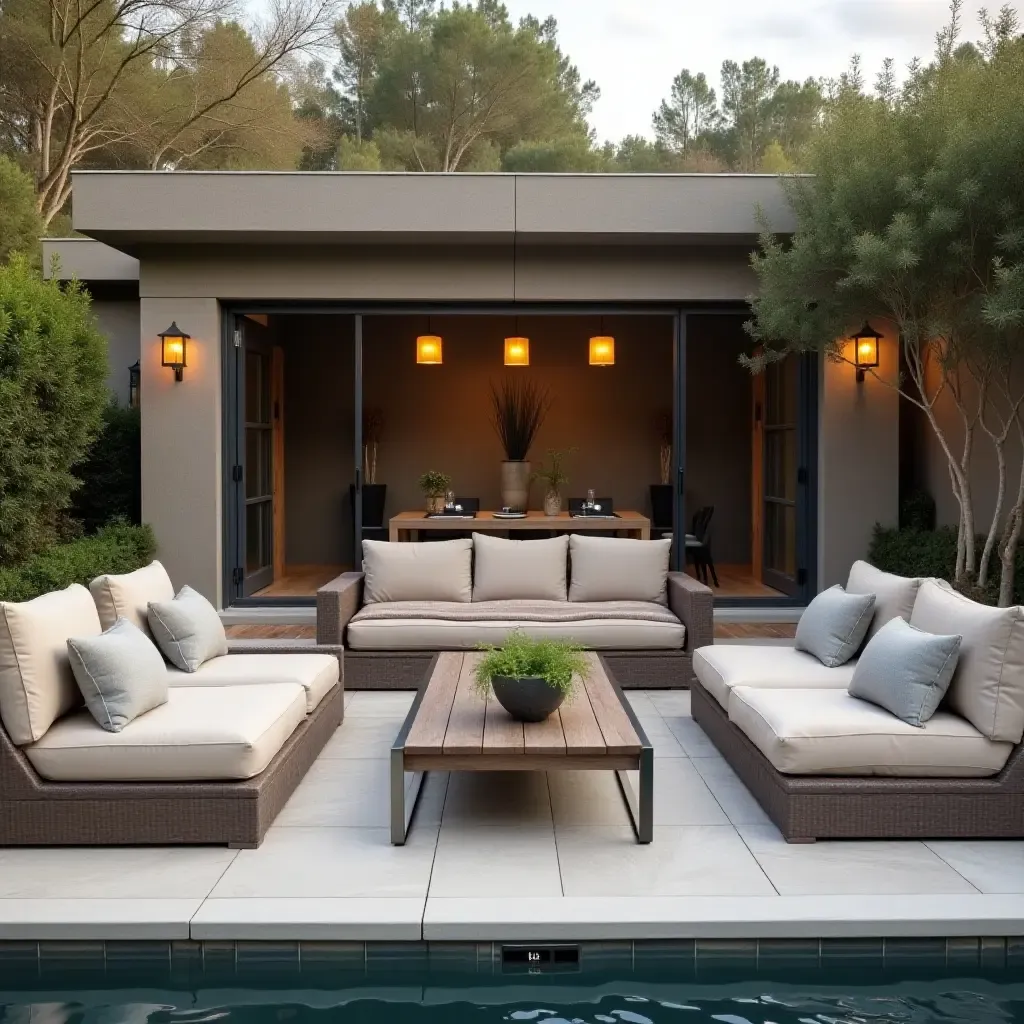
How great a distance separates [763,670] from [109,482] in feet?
18.7

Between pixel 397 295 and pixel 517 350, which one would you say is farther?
pixel 517 350

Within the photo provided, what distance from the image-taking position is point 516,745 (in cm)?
398

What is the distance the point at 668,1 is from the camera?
2028cm

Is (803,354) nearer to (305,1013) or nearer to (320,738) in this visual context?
(320,738)

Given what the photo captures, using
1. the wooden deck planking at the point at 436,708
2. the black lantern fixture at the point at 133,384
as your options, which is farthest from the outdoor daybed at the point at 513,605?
the black lantern fixture at the point at 133,384

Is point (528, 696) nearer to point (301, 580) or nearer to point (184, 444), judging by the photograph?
point (184, 444)

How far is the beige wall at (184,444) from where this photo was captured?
844cm

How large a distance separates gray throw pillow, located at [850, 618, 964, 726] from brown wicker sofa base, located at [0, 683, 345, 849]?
2.30 m

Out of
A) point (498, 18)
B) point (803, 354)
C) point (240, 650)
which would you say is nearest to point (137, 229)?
point (240, 650)

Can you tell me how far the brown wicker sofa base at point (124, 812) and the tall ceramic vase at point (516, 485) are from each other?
5635 millimetres

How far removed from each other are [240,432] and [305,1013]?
6.34m

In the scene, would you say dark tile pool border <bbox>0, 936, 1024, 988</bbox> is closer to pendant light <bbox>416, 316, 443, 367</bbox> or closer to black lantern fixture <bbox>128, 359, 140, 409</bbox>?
pendant light <bbox>416, 316, 443, 367</bbox>

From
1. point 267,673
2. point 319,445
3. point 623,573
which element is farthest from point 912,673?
point 319,445

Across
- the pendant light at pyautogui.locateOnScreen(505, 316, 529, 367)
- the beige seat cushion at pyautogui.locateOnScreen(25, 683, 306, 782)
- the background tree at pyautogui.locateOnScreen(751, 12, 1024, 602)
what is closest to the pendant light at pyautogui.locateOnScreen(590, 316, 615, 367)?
the pendant light at pyautogui.locateOnScreen(505, 316, 529, 367)
